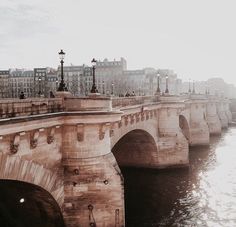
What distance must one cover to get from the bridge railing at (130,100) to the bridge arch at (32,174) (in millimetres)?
8062

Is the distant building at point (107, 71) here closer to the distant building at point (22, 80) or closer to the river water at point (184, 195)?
the distant building at point (22, 80)

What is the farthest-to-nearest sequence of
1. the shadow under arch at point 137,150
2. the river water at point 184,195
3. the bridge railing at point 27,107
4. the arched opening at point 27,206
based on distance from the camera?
the shadow under arch at point 137,150 < the river water at point 184,195 < the arched opening at point 27,206 < the bridge railing at point 27,107

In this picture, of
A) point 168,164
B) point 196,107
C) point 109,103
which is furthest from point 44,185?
point 196,107

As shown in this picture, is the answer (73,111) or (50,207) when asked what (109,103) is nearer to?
(73,111)

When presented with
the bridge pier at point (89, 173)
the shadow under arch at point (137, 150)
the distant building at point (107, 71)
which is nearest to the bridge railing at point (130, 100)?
the shadow under arch at point (137, 150)

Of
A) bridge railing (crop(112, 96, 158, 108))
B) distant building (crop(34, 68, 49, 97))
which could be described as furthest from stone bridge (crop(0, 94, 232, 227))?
distant building (crop(34, 68, 49, 97))

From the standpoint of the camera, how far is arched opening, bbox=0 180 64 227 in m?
17.5

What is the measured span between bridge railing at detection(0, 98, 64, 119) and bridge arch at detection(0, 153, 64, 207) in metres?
1.65

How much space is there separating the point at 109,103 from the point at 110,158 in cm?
Result: 298

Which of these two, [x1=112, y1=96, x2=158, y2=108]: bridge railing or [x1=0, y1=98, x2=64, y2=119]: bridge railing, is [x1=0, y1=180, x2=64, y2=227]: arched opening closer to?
[x1=0, y1=98, x2=64, y2=119]: bridge railing

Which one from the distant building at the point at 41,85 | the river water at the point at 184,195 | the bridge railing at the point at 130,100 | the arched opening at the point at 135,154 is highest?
the distant building at the point at 41,85

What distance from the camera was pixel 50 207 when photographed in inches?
713

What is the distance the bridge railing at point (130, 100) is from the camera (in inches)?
968

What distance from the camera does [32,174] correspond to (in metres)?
15.2
